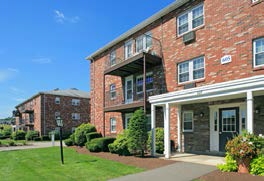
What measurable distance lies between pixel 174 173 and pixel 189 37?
8525 millimetres

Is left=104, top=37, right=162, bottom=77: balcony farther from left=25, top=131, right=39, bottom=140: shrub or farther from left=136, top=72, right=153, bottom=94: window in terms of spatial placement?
left=25, top=131, right=39, bottom=140: shrub

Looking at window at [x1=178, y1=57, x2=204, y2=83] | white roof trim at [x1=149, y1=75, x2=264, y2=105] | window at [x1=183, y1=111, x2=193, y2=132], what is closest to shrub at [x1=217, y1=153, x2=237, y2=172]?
white roof trim at [x1=149, y1=75, x2=264, y2=105]

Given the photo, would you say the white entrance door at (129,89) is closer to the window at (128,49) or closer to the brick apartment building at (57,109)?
the window at (128,49)

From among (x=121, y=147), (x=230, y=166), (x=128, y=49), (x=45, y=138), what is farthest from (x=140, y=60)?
(x=45, y=138)

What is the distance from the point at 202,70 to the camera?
14211mm

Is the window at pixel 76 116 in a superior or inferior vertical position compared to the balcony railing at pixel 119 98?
inferior

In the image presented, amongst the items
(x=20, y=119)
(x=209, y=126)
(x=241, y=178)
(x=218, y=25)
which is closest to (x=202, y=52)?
(x=218, y=25)

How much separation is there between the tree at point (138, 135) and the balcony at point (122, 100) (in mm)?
2546

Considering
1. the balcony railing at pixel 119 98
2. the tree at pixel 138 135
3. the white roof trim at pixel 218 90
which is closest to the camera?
the white roof trim at pixel 218 90

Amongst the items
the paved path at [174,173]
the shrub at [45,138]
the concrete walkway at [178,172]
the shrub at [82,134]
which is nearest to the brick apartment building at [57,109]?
the shrub at [45,138]

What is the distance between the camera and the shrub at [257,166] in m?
7.82

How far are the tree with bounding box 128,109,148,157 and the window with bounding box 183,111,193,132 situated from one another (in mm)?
2847

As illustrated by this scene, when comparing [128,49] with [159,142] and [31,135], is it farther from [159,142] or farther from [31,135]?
[31,135]

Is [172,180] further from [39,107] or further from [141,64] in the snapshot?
[39,107]
